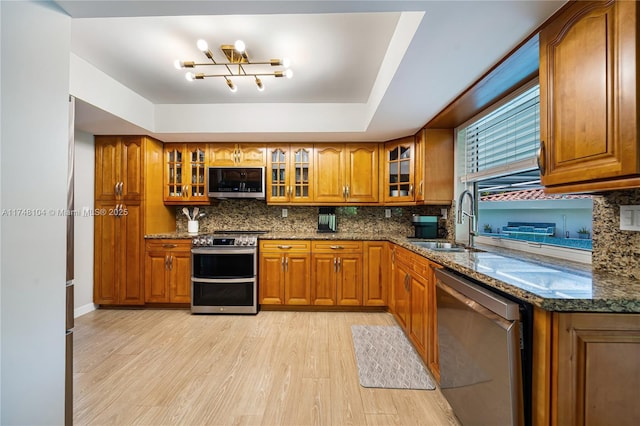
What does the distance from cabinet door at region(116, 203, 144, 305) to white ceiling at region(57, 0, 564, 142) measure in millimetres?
1013

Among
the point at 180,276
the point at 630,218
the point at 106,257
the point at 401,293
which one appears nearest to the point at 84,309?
the point at 106,257

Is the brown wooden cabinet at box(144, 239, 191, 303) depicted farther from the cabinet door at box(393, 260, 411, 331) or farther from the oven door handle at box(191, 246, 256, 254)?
the cabinet door at box(393, 260, 411, 331)

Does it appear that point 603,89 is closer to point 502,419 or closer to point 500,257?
point 500,257

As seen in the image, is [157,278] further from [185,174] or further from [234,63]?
[234,63]

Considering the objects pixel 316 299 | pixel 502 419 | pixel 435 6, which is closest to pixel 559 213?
pixel 502 419

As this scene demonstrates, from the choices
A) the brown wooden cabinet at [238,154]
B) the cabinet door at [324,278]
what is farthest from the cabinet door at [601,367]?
the brown wooden cabinet at [238,154]

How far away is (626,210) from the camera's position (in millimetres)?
1324

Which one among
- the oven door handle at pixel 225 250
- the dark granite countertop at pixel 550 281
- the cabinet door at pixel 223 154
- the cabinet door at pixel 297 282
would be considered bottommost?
the cabinet door at pixel 297 282

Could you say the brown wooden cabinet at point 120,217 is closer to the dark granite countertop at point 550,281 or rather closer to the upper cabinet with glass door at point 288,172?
the upper cabinet with glass door at point 288,172

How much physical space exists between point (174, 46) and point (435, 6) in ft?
6.25

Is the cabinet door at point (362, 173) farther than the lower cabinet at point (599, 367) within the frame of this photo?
Yes

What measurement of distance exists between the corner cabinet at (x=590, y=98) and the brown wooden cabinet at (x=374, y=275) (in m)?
2.07

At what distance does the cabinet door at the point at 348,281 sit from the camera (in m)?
3.33

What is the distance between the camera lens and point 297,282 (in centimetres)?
334
